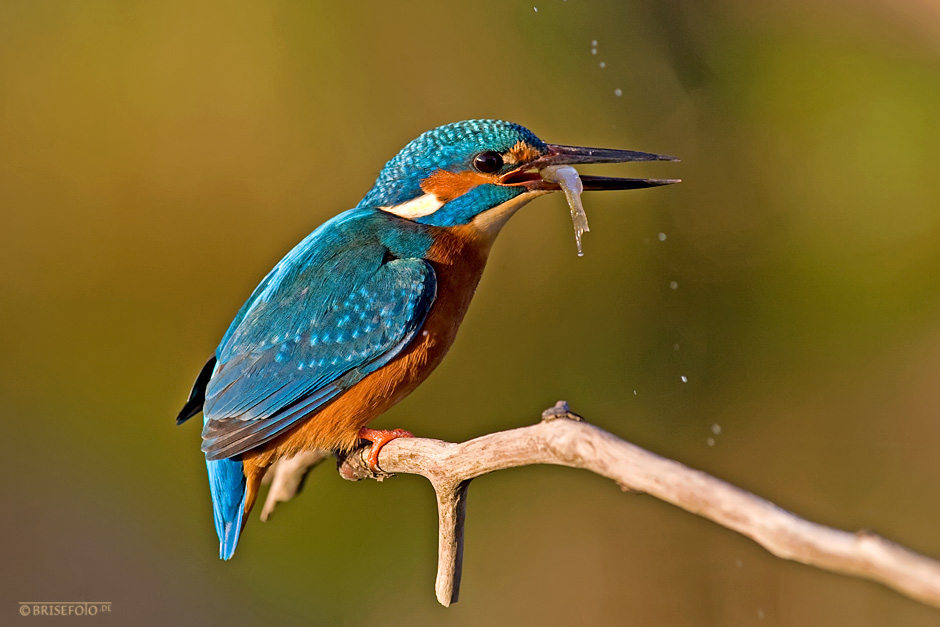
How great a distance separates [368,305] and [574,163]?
1.09 ft

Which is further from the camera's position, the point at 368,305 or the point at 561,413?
the point at 368,305

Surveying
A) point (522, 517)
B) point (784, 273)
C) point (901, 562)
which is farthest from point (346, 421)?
point (784, 273)

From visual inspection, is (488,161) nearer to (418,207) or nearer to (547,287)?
(418,207)

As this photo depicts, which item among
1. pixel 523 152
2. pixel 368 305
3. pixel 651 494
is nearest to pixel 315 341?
pixel 368 305

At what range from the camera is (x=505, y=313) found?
7.03 ft

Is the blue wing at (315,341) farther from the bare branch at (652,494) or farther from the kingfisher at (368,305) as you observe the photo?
the bare branch at (652,494)

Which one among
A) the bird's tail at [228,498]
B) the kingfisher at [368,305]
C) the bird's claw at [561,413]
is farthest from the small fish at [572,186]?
the bird's tail at [228,498]

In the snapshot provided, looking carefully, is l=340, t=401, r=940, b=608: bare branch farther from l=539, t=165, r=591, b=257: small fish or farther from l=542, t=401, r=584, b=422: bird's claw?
l=539, t=165, r=591, b=257: small fish

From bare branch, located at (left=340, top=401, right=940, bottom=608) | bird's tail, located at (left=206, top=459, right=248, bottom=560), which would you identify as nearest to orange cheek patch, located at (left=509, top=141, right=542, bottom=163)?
bare branch, located at (left=340, top=401, right=940, bottom=608)

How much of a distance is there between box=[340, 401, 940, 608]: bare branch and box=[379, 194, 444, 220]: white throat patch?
31 centimetres

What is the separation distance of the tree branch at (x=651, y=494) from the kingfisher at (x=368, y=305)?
5.2 inches

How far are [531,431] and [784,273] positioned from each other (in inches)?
57.3

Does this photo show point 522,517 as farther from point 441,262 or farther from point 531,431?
point 531,431

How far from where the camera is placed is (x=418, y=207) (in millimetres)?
1282
